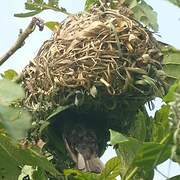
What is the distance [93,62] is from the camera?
2.08 m

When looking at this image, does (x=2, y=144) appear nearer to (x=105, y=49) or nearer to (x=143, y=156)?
(x=143, y=156)

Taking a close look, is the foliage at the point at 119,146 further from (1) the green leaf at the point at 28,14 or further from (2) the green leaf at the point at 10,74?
(1) the green leaf at the point at 28,14

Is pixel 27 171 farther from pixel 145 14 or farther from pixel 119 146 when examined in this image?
pixel 145 14

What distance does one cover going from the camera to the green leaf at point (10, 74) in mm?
2295

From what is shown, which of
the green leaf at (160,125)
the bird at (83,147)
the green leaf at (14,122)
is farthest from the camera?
the bird at (83,147)

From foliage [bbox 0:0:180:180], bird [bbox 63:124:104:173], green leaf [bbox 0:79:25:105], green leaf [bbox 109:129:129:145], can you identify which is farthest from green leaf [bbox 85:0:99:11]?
green leaf [bbox 0:79:25:105]

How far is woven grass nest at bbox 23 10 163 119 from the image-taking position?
6.77ft

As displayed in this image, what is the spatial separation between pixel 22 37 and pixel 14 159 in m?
0.58

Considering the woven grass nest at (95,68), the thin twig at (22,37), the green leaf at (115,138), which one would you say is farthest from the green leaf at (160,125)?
the thin twig at (22,37)

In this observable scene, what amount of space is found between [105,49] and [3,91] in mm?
947

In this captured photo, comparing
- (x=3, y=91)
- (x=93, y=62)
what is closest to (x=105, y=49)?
(x=93, y=62)

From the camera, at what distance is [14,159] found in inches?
64.9

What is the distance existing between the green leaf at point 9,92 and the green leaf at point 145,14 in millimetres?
1126

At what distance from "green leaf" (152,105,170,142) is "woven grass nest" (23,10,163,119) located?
1.38 ft
